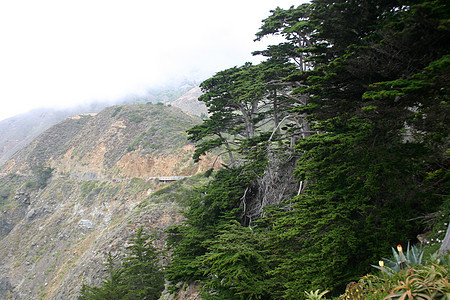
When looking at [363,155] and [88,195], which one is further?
[88,195]

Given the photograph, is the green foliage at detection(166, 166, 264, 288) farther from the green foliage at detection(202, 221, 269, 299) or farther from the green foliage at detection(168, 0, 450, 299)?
the green foliage at detection(168, 0, 450, 299)

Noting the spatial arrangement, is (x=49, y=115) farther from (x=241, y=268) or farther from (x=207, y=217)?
(x=241, y=268)

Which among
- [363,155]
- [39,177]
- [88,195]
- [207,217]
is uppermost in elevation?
[39,177]

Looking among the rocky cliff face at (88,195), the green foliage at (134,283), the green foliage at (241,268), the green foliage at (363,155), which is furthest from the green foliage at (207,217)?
the rocky cliff face at (88,195)

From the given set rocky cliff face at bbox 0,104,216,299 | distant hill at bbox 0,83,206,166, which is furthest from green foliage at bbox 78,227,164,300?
distant hill at bbox 0,83,206,166

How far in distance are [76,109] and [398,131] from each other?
579 feet

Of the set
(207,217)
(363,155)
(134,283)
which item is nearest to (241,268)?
(363,155)

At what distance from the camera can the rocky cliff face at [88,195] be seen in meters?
23.2

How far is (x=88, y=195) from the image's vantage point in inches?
1474

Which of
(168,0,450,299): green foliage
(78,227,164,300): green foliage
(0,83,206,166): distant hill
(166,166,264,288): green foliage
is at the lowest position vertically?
(78,227,164,300): green foliage

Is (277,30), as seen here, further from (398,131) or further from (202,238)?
(202,238)

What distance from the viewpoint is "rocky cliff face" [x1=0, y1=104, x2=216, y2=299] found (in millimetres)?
23188

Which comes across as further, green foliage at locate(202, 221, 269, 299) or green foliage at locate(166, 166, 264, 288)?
green foliage at locate(166, 166, 264, 288)

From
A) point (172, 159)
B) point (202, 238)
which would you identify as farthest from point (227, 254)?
point (172, 159)
